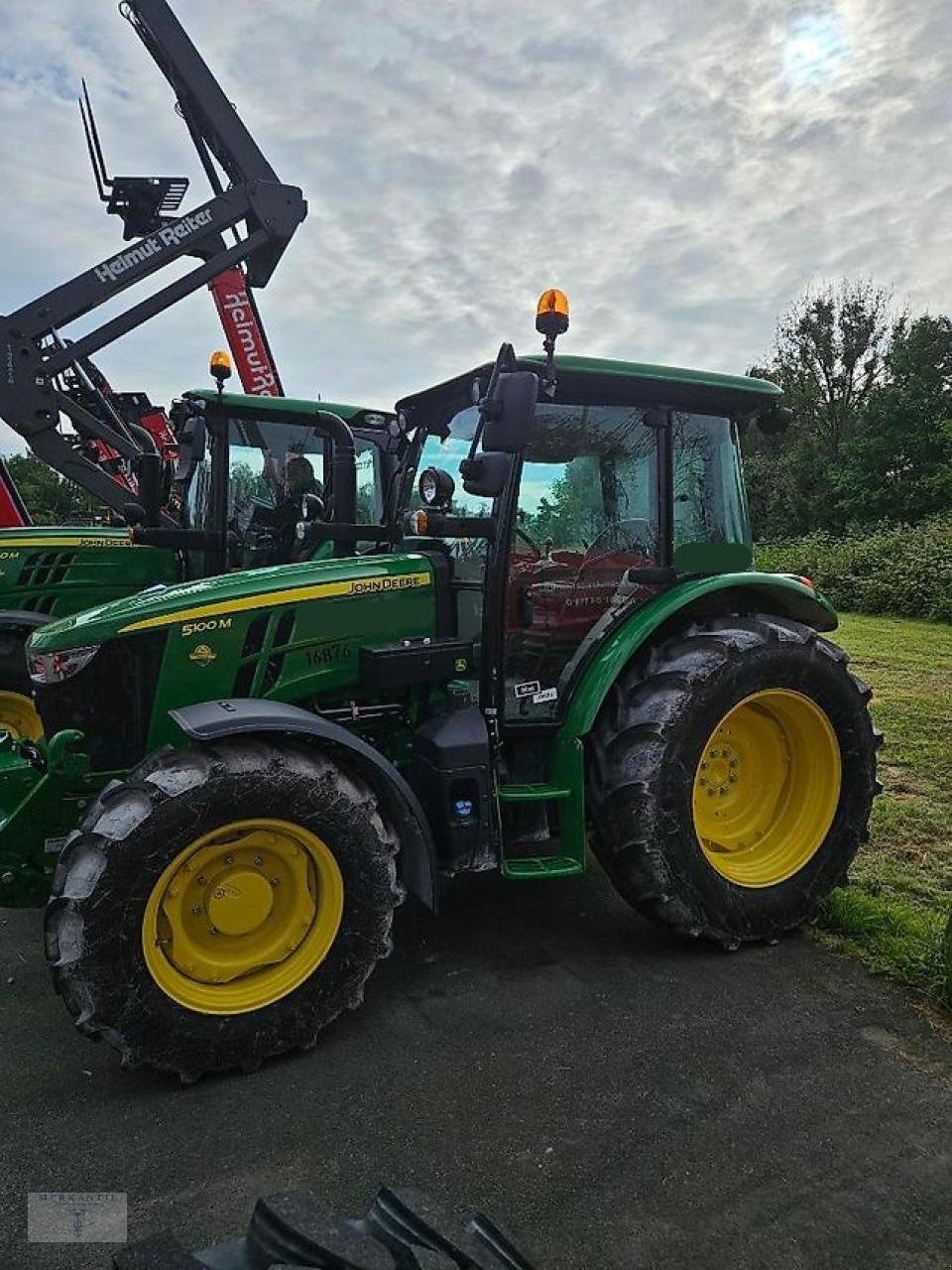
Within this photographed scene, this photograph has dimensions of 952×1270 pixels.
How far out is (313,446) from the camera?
243 inches

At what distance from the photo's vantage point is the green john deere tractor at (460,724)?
2691 mm

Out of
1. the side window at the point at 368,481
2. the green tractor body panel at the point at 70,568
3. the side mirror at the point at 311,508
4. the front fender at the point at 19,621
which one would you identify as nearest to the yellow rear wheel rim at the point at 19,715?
the front fender at the point at 19,621

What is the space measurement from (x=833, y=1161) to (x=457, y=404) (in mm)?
3080

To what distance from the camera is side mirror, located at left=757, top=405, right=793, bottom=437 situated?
154 inches

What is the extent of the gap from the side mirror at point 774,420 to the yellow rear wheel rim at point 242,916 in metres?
2.66

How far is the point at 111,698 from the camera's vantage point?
3059mm

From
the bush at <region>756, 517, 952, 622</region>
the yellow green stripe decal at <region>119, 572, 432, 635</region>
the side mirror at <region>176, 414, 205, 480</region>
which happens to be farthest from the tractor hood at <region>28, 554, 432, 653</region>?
the bush at <region>756, 517, 952, 622</region>

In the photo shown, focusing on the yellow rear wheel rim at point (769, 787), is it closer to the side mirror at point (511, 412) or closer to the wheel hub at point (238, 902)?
the side mirror at point (511, 412)

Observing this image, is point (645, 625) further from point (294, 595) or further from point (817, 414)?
point (817, 414)

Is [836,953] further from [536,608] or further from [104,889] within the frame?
[104,889]

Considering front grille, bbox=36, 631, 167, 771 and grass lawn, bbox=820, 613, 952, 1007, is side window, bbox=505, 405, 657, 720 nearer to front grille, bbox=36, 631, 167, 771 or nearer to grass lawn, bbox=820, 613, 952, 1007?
front grille, bbox=36, 631, 167, 771

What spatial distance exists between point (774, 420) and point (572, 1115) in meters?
2.93

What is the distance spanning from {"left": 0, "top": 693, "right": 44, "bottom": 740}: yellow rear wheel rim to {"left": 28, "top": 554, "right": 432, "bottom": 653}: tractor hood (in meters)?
2.55

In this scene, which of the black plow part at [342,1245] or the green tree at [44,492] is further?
the green tree at [44,492]
